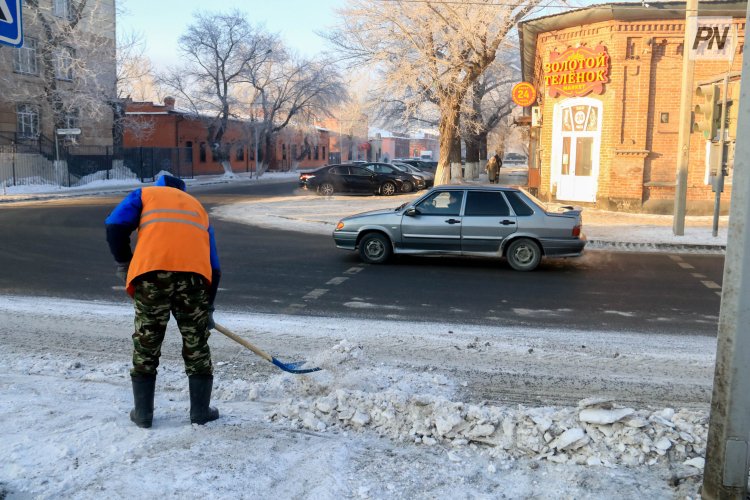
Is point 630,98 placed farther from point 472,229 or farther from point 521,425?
point 521,425

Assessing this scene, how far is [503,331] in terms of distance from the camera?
7.35 m

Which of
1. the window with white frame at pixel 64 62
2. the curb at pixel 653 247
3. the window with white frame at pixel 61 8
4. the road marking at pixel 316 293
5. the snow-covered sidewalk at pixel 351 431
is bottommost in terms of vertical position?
the road marking at pixel 316 293

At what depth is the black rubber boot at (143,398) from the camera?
429 centimetres

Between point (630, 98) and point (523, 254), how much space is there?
1143 cm

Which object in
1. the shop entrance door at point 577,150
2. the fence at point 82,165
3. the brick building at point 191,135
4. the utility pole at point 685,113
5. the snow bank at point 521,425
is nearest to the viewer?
the snow bank at point 521,425

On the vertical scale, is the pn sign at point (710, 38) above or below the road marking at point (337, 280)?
above

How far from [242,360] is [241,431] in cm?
186

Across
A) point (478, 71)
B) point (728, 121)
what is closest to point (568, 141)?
point (478, 71)

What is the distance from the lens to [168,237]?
418 centimetres

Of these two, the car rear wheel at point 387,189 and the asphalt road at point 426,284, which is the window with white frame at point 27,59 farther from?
the asphalt road at point 426,284

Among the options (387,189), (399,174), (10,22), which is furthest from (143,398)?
(399,174)

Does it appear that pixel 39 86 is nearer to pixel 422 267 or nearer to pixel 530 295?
pixel 422 267

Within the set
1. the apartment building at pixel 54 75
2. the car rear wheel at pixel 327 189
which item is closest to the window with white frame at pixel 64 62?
the apartment building at pixel 54 75

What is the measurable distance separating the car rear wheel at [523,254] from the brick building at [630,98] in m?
10.7
